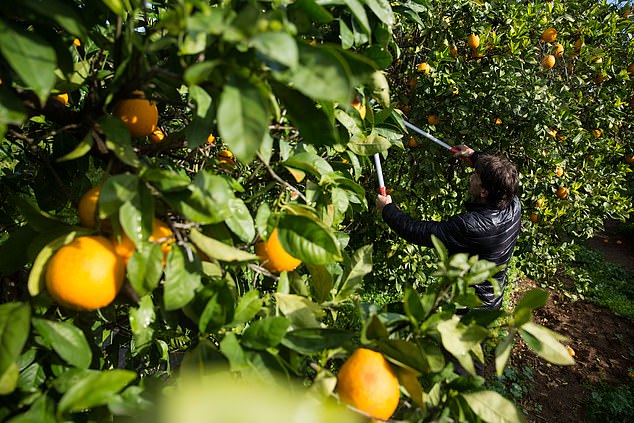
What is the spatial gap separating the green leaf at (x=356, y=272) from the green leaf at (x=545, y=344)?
321mm

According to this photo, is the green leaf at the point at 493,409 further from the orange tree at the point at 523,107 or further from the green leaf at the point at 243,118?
the orange tree at the point at 523,107

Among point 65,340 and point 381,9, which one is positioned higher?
point 381,9

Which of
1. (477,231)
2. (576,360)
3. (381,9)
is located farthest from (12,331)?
(576,360)

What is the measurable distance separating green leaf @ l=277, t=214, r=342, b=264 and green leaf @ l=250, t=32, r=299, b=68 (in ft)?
1.10

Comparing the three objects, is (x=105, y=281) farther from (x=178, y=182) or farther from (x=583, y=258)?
(x=583, y=258)

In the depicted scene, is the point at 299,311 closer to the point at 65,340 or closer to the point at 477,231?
the point at 65,340

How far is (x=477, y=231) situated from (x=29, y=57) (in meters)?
1.91

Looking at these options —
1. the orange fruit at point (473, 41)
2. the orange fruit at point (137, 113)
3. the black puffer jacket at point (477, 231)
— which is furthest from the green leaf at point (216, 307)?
the orange fruit at point (473, 41)

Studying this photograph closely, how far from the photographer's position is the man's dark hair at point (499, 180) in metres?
2.03

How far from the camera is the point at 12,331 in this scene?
0.57 meters

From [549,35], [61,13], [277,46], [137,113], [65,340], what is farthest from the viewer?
[549,35]

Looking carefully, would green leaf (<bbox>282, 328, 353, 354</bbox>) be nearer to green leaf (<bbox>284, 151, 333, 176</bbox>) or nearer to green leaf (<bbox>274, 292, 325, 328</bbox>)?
green leaf (<bbox>274, 292, 325, 328</bbox>)

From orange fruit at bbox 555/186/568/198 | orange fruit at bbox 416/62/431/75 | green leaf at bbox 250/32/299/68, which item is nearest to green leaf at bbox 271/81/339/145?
green leaf at bbox 250/32/299/68

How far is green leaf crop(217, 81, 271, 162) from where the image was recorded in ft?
1.49
